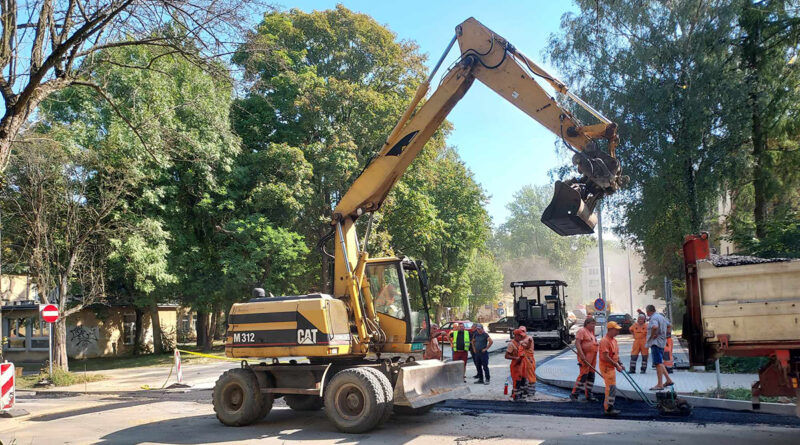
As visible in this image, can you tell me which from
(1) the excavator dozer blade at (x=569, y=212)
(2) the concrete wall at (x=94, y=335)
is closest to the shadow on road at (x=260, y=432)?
(1) the excavator dozer blade at (x=569, y=212)

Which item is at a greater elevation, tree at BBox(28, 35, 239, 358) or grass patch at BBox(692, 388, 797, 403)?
tree at BBox(28, 35, 239, 358)

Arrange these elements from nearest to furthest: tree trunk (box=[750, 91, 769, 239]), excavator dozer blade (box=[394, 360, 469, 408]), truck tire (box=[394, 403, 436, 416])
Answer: excavator dozer blade (box=[394, 360, 469, 408]), truck tire (box=[394, 403, 436, 416]), tree trunk (box=[750, 91, 769, 239])

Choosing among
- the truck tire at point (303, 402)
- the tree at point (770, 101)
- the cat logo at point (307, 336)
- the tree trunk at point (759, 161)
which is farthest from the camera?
the tree trunk at point (759, 161)

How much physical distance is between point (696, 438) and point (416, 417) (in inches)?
176

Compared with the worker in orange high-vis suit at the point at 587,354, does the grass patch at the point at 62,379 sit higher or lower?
lower

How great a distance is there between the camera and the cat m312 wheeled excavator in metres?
9.41

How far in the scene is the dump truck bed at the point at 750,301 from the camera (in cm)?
721

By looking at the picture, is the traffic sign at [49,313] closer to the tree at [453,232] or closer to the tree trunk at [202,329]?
the tree trunk at [202,329]

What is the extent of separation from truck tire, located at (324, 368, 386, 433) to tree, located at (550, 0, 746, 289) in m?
18.4

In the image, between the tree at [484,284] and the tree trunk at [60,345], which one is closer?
the tree trunk at [60,345]

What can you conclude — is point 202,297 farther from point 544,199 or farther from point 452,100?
point 544,199

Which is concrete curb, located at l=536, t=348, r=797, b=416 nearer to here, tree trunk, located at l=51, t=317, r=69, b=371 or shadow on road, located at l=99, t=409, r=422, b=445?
shadow on road, located at l=99, t=409, r=422, b=445

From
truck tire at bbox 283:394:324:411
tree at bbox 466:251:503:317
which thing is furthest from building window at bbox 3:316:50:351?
tree at bbox 466:251:503:317

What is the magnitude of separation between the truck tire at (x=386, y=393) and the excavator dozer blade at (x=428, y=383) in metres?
0.10
